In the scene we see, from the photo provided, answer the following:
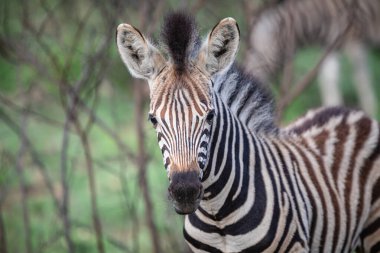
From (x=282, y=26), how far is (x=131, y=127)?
5987 millimetres

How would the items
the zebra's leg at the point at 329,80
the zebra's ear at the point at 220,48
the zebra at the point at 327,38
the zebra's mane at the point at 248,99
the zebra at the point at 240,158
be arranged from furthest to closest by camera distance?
the zebra's leg at the point at 329,80 → the zebra at the point at 327,38 → the zebra's mane at the point at 248,99 → the zebra's ear at the point at 220,48 → the zebra at the point at 240,158

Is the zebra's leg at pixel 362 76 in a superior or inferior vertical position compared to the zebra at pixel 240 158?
superior

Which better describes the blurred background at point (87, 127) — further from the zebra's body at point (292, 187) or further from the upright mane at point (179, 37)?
the upright mane at point (179, 37)

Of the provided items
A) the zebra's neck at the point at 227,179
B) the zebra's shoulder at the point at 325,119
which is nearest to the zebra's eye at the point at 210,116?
the zebra's neck at the point at 227,179

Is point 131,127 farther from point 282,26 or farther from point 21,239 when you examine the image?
point 282,26

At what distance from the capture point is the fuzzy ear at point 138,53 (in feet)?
13.7

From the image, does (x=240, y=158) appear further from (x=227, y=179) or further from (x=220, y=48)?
(x=220, y=48)

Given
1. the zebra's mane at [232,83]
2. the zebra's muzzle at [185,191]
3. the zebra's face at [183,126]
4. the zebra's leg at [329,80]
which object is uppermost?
the zebra's leg at [329,80]

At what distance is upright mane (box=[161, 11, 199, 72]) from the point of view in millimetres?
4043

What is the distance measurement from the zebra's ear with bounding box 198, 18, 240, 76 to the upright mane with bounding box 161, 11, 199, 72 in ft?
0.30

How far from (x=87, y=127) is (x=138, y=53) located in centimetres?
258

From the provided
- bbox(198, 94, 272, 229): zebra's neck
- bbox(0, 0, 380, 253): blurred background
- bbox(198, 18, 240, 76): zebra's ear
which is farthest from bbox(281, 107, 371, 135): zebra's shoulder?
bbox(198, 18, 240, 76): zebra's ear

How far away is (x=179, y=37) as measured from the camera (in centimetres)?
404

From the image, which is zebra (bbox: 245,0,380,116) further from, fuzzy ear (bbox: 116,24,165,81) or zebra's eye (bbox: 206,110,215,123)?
zebra's eye (bbox: 206,110,215,123)
